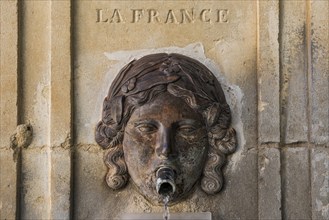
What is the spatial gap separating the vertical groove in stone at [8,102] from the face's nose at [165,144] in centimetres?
92

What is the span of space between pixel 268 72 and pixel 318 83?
341 millimetres

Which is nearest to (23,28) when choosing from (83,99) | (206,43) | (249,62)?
(83,99)

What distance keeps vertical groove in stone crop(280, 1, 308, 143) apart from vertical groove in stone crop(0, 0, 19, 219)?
5.70 ft

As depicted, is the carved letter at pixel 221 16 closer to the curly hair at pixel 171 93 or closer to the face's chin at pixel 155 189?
the curly hair at pixel 171 93

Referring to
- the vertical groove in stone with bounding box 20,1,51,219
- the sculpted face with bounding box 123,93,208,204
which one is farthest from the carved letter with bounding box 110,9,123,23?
the sculpted face with bounding box 123,93,208,204

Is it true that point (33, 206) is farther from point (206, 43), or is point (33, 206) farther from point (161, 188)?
point (206, 43)

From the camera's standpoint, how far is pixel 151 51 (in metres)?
4.38

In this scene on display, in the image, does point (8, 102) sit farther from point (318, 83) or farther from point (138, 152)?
point (318, 83)

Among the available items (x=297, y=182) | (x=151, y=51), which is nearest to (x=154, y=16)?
(x=151, y=51)

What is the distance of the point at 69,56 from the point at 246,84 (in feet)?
3.82

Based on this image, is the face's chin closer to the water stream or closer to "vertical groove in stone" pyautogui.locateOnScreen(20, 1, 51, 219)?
the water stream

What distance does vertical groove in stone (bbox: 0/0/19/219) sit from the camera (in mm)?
4199

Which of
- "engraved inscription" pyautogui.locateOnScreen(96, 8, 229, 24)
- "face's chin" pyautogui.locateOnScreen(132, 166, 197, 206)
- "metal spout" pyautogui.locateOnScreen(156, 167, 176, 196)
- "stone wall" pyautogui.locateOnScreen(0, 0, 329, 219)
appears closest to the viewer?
"metal spout" pyautogui.locateOnScreen(156, 167, 176, 196)

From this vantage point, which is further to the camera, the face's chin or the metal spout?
the face's chin
